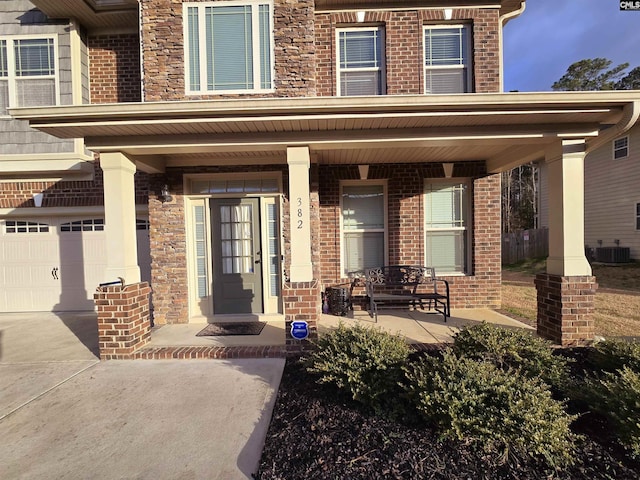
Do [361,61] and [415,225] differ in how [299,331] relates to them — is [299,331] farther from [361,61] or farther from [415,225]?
[361,61]

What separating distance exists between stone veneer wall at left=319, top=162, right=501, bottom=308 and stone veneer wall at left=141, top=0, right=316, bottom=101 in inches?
64.8

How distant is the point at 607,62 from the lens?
2367 cm

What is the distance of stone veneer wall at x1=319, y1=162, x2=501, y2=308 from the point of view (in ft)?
20.2

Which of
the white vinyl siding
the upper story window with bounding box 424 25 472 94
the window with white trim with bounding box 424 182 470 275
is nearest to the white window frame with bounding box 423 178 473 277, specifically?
the window with white trim with bounding box 424 182 470 275

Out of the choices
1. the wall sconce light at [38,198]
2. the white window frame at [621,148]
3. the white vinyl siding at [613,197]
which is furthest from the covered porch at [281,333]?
the white window frame at [621,148]

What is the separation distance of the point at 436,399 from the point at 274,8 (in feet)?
19.2

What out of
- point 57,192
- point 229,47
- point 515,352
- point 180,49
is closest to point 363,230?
point 515,352

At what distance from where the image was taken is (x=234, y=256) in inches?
229

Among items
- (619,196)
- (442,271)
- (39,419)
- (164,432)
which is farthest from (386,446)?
(619,196)

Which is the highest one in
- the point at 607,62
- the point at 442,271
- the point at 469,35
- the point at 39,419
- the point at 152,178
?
the point at 607,62

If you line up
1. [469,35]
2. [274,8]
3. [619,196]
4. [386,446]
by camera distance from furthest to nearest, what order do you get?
[619,196] < [469,35] < [274,8] < [386,446]

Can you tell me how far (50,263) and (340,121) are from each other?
6440mm

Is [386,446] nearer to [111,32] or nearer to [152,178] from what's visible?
[152,178]

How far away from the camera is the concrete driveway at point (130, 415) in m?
2.36
